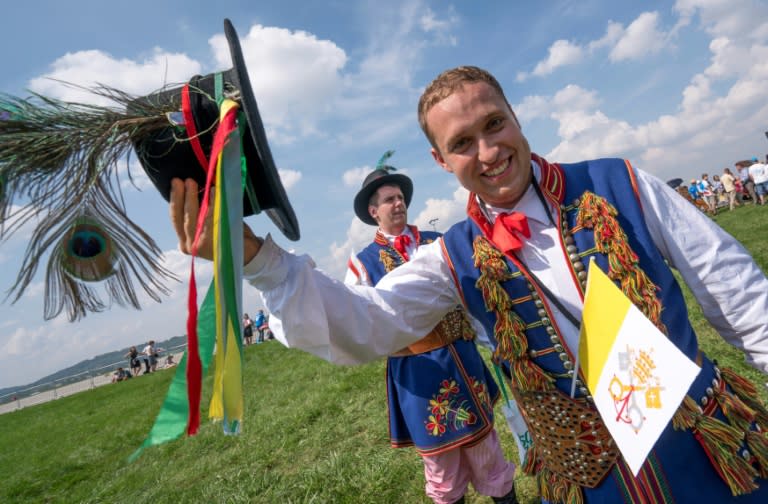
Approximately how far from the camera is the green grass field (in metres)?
3.65

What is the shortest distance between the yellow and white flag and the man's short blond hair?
0.72 m

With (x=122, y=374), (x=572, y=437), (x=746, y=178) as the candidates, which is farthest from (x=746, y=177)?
(x=122, y=374)

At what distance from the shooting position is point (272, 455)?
486 cm

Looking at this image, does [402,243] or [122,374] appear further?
[122,374]

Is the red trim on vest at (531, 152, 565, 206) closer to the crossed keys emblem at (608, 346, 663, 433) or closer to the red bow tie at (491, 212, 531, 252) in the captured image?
the red bow tie at (491, 212, 531, 252)

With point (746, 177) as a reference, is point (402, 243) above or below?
below

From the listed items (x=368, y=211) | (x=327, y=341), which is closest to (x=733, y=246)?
(x=327, y=341)

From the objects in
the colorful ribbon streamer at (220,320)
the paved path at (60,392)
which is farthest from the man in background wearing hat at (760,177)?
the paved path at (60,392)

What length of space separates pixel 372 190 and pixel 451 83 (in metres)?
2.23

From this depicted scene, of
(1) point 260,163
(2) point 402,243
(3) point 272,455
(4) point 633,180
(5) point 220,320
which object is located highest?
(1) point 260,163

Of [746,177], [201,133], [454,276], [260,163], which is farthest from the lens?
[746,177]

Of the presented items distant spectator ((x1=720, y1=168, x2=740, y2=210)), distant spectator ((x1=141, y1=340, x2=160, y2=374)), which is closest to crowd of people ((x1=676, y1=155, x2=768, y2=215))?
distant spectator ((x1=720, y1=168, x2=740, y2=210))

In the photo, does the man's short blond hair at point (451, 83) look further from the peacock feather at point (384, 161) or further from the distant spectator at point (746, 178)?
the distant spectator at point (746, 178)

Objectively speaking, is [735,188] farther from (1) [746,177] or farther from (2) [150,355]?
(2) [150,355]
